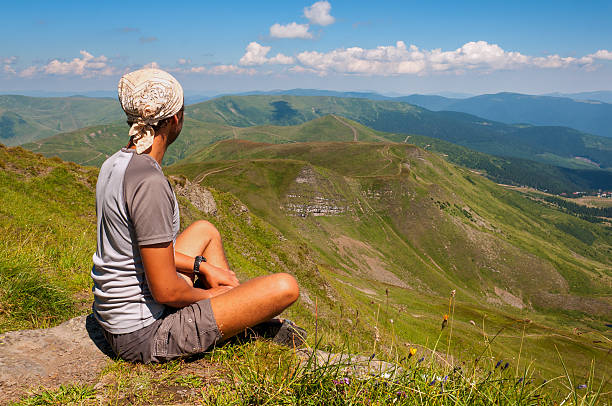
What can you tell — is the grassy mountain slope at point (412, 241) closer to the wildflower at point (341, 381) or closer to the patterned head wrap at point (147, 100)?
the patterned head wrap at point (147, 100)

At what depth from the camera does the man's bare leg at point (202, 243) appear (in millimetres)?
5641

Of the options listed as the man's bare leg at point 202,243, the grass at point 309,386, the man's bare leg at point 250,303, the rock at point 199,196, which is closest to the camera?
the grass at point 309,386

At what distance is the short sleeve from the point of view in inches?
141

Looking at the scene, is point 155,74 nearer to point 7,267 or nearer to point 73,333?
point 73,333

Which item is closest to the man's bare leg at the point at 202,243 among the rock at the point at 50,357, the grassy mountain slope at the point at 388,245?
the rock at the point at 50,357

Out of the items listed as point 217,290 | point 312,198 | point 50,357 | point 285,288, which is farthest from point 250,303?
point 312,198

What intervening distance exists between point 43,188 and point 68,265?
16.4 m

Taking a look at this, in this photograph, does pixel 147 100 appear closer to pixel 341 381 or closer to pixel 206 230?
pixel 206 230

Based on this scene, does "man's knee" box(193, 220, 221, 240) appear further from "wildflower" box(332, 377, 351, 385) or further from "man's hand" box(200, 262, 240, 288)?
"wildflower" box(332, 377, 351, 385)

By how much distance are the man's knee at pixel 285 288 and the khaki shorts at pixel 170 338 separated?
90 cm

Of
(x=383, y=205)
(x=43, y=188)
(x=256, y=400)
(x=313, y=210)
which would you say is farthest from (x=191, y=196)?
(x=383, y=205)

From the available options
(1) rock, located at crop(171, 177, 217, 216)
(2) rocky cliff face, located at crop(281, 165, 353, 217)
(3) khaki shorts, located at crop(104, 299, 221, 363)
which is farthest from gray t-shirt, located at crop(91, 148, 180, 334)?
(2) rocky cliff face, located at crop(281, 165, 353, 217)

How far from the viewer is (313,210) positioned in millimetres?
127688

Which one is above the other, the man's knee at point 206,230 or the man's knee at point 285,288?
the man's knee at point 206,230
